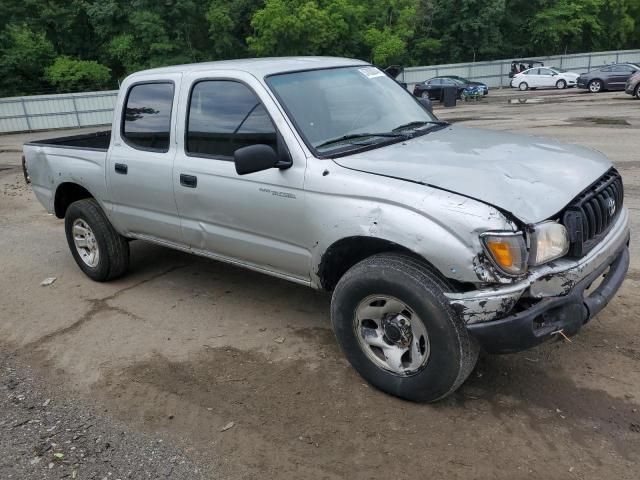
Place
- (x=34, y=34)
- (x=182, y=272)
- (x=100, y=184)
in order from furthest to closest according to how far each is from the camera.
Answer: (x=34, y=34)
(x=182, y=272)
(x=100, y=184)

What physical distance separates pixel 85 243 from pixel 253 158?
9.85 ft

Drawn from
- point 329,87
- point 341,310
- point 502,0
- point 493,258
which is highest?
point 502,0

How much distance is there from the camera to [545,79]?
34.1m

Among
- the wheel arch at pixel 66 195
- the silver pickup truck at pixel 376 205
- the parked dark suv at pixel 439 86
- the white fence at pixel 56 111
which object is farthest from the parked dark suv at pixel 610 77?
the wheel arch at pixel 66 195

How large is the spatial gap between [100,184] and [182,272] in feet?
4.02

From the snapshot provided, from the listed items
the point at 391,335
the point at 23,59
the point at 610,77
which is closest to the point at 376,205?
the point at 391,335

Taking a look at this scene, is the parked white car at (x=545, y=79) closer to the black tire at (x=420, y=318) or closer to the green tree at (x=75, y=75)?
the green tree at (x=75, y=75)

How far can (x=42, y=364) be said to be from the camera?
4.22 metres

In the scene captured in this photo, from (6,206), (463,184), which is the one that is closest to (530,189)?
(463,184)

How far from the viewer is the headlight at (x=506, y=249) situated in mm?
2863

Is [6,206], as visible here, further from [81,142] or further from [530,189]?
Result: [530,189]

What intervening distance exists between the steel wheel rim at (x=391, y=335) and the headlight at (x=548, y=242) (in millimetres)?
696

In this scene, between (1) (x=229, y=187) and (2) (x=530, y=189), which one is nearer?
(2) (x=530, y=189)

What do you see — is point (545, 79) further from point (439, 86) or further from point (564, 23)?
point (564, 23)
